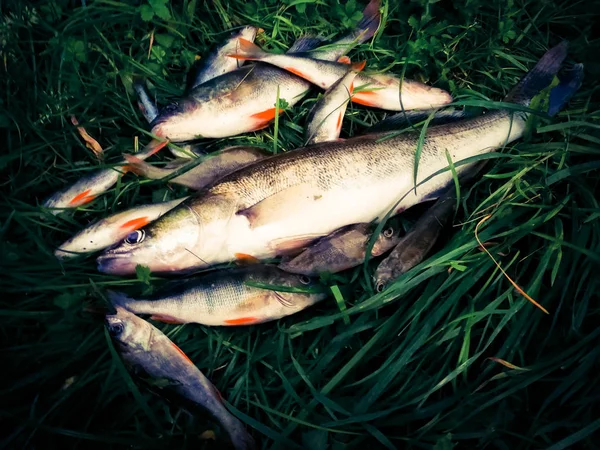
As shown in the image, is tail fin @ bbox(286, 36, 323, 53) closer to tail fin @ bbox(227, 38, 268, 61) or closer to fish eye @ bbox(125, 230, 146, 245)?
tail fin @ bbox(227, 38, 268, 61)

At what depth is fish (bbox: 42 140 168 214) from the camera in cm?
303

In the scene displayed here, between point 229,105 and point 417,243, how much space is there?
4.99 ft

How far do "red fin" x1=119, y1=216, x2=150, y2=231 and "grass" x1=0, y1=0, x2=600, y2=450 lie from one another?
281mm

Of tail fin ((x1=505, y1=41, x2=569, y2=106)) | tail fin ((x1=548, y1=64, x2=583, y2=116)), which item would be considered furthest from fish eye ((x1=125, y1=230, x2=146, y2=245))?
tail fin ((x1=548, y1=64, x2=583, y2=116))

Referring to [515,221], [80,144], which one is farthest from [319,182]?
[80,144]

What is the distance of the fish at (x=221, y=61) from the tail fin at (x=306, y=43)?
324 mm

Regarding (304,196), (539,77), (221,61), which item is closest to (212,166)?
(304,196)

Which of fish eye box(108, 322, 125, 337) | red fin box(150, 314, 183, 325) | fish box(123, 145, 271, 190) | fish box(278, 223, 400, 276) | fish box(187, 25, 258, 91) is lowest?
red fin box(150, 314, 183, 325)

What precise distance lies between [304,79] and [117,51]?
1.42 m

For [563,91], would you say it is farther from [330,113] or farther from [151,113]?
[151,113]

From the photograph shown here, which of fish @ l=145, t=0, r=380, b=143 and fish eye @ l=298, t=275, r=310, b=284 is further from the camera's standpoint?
fish @ l=145, t=0, r=380, b=143

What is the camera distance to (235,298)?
2.62m

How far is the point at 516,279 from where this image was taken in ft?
8.52

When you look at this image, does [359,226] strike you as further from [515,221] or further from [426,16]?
[426,16]
